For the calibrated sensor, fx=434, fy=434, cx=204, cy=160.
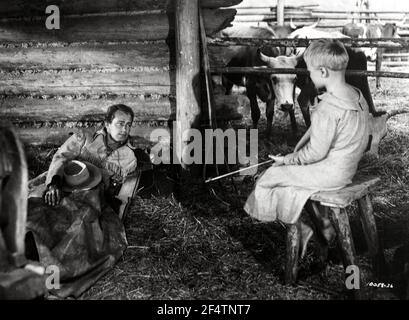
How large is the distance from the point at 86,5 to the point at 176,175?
2.37 metres

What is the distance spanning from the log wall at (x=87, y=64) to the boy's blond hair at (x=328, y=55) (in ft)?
7.18

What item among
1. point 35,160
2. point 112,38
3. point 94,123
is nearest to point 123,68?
point 112,38

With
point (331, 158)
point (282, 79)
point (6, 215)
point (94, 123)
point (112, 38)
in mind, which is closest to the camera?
point (6, 215)

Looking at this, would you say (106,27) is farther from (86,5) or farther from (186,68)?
(186,68)

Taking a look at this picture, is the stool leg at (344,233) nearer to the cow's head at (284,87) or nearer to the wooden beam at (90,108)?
the wooden beam at (90,108)

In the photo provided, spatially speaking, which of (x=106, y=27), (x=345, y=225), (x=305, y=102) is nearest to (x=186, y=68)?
(x=106, y=27)

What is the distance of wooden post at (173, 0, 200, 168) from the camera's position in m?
4.81

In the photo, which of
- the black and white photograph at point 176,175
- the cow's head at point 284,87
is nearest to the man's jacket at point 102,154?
the black and white photograph at point 176,175

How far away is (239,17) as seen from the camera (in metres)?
18.4

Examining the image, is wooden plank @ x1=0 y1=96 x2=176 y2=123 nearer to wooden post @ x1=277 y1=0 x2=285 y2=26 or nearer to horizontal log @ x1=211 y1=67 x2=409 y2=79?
horizontal log @ x1=211 y1=67 x2=409 y2=79

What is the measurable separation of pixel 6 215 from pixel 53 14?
3.97 m

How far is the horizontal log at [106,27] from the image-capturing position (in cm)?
506

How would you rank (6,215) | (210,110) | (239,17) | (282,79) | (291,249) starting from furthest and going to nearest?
(239,17)
(282,79)
(210,110)
(291,249)
(6,215)
